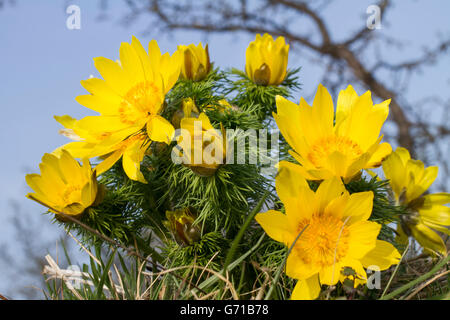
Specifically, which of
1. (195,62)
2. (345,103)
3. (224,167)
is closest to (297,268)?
(224,167)

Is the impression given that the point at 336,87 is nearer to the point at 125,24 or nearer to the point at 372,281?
the point at 125,24

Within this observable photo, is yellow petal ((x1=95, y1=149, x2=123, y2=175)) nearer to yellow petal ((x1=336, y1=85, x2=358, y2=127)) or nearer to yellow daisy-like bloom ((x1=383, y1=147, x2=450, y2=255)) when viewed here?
yellow petal ((x1=336, y1=85, x2=358, y2=127))

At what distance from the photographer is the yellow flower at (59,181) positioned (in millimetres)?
663

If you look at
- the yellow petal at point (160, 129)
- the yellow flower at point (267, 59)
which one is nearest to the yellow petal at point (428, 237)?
the yellow flower at point (267, 59)

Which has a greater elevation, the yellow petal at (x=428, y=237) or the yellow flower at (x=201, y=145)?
the yellow flower at (x=201, y=145)

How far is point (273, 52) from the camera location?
0.74 m

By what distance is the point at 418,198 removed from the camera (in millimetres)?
767

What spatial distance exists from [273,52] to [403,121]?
5.47 feet

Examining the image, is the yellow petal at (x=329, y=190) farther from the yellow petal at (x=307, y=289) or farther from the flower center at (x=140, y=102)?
the flower center at (x=140, y=102)

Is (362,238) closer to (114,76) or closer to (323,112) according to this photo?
(323,112)

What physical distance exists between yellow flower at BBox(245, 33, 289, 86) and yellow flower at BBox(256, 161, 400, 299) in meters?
0.22

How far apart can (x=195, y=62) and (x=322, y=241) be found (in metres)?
0.35

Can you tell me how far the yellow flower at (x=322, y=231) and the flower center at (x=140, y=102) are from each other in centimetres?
20
